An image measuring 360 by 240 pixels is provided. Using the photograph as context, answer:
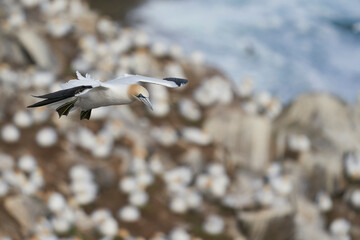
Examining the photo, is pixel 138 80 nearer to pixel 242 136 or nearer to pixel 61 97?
pixel 61 97

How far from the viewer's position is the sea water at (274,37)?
139 ft

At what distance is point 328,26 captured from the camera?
47031 mm

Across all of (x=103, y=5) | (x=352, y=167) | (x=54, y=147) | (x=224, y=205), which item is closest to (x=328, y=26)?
(x=103, y=5)

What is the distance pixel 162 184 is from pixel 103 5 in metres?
23.9

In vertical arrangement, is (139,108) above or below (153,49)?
below

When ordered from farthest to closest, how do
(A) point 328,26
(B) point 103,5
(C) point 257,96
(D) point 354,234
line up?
(A) point 328,26, (B) point 103,5, (C) point 257,96, (D) point 354,234

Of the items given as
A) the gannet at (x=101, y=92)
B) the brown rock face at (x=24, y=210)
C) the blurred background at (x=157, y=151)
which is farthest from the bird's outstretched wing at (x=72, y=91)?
→ the brown rock face at (x=24, y=210)

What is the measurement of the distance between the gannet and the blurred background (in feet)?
39.6

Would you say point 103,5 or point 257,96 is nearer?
point 257,96

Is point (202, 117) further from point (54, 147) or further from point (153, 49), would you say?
point (54, 147)

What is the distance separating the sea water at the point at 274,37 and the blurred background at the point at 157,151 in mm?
13499

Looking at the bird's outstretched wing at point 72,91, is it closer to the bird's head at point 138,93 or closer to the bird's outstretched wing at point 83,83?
the bird's outstretched wing at point 83,83

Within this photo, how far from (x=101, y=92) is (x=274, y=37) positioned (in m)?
43.9

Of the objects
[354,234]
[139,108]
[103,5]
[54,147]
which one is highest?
[103,5]
